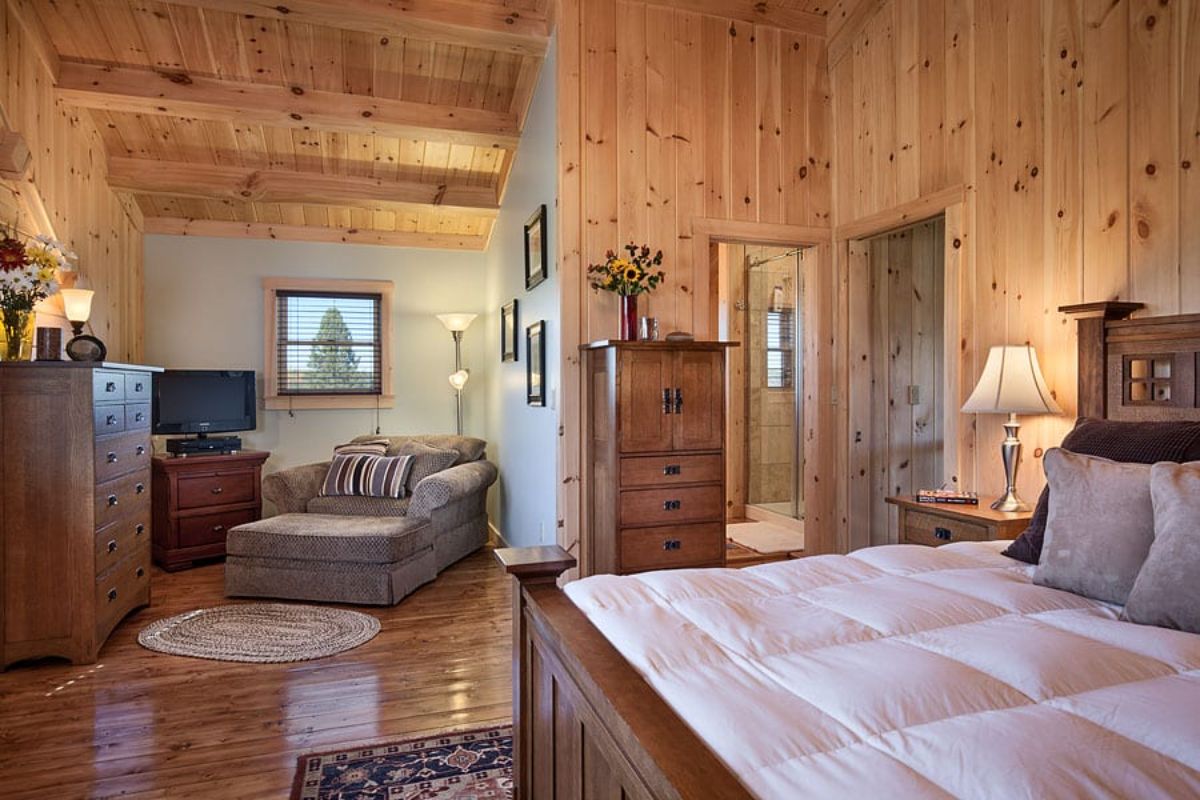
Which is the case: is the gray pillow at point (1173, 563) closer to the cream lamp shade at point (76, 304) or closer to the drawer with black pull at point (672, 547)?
the drawer with black pull at point (672, 547)

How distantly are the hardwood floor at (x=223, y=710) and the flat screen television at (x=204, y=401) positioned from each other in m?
1.95

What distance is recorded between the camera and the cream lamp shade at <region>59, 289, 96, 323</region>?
3436 millimetres

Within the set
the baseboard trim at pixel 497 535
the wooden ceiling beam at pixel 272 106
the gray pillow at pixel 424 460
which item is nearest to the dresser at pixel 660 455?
the gray pillow at pixel 424 460

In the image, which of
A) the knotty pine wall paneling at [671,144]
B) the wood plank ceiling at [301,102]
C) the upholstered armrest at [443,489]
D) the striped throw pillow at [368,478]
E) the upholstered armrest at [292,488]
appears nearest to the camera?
the knotty pine wall paneling at [671,144]

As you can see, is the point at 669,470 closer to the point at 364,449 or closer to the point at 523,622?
the point at 523,622

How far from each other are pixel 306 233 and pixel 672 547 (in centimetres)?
429

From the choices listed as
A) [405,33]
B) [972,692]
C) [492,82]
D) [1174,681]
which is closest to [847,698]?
[972,692]

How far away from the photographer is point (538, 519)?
13.5 ft

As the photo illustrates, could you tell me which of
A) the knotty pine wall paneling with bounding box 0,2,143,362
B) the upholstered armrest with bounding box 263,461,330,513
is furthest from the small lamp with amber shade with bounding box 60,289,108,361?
the upholstered armrest with bounding box 263,461,330,513

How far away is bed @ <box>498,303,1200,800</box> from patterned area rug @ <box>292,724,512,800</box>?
448 mm

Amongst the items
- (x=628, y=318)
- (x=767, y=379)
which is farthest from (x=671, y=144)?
(x=767, y=379)

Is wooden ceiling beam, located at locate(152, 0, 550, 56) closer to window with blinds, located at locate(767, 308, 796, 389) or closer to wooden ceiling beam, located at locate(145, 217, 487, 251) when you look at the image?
wooden ceiling beam, located at locate(145, 217, 487, 251)

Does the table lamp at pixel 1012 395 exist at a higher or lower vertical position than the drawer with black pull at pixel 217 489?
higher

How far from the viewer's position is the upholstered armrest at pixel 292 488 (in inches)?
174
